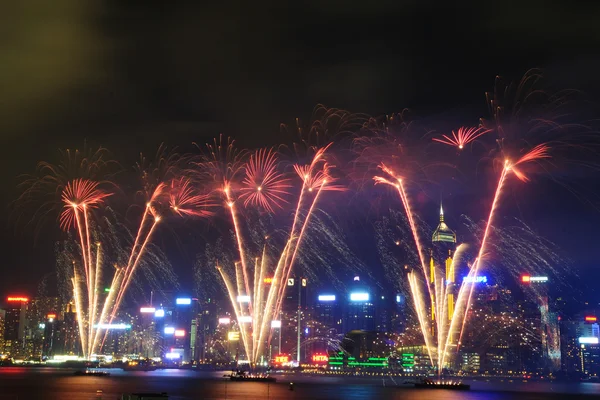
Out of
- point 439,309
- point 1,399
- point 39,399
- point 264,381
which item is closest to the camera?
point 1,399

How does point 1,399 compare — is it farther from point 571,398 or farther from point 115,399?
point 571,398

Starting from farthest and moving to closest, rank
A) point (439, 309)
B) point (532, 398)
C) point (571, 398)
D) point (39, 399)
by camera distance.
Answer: point (571, 398) → point (532, 398) → point (439, 309) → point (39, 399)

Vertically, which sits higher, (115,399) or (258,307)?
(258,307)

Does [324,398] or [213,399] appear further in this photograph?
[324,398]

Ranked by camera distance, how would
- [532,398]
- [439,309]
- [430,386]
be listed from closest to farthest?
[439,309]
[532,398]
[430,386]

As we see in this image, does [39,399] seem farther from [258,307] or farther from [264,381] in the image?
[264,381]

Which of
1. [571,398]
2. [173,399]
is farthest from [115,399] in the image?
[571,398]

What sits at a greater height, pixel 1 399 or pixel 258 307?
pixel 258 307

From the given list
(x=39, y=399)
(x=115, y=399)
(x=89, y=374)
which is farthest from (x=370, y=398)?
(x=89, y=374)

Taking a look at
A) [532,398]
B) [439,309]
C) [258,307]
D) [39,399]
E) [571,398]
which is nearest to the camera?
[39,399]
